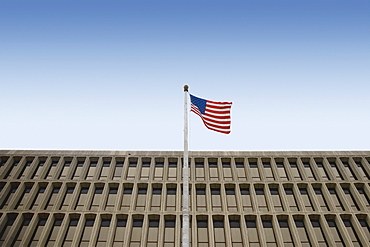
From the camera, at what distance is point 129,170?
34.8 m

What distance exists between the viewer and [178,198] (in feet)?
102

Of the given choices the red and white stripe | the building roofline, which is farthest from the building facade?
the red and white stripe

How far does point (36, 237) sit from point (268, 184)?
23553 millimetres

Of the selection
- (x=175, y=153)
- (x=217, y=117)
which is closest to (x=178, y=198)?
(x=175, y=153)

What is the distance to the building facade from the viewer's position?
2814cm

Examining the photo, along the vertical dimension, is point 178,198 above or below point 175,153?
below

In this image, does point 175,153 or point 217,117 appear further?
point 175,153

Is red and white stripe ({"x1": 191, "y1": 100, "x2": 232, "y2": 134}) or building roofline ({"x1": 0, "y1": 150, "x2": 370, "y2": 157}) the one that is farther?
building roofline ({"x1": 0, "y1": 150, "x2": 370, "y2": 157})

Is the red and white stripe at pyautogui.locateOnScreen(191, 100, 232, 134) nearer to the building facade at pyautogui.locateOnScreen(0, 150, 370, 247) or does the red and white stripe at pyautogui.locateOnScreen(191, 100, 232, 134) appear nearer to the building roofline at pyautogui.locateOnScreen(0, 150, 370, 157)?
the building facade at pyautogui.locateOnScreen(0, 150, 370, 247)

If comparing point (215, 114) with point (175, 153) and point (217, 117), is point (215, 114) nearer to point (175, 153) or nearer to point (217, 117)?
point (217, 117)

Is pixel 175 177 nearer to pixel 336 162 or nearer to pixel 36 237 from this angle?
pixel 36 237

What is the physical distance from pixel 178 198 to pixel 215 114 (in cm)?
1498

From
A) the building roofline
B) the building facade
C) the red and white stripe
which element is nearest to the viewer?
the red and white stripe

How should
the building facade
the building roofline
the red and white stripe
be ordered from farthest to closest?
the building roofline < the building facade < the red and white stripe
